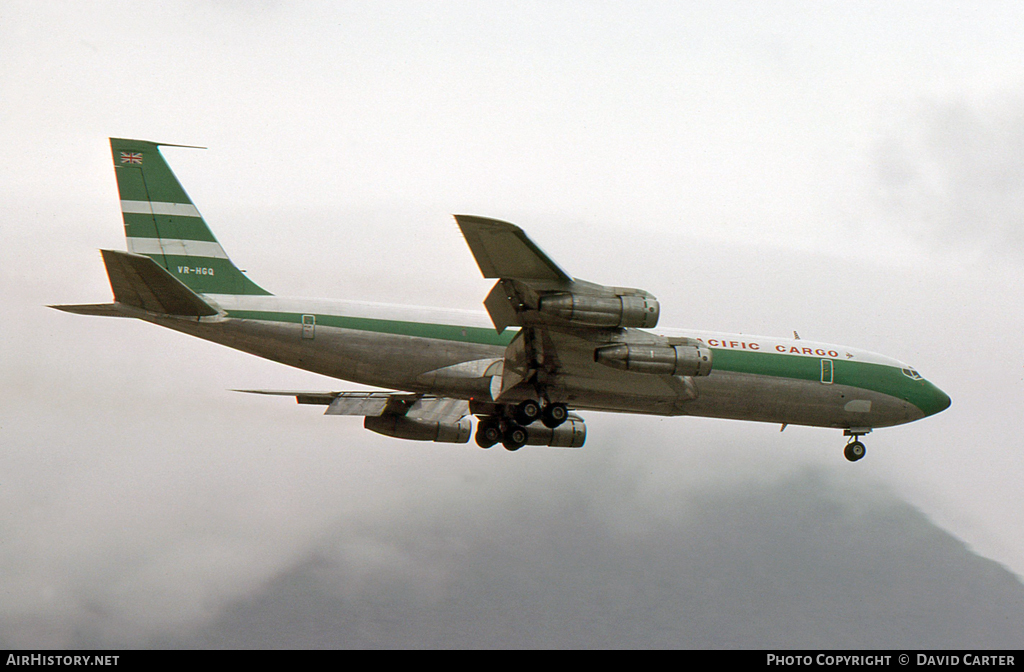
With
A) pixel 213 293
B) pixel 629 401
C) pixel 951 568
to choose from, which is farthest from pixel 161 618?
pixel 951 568

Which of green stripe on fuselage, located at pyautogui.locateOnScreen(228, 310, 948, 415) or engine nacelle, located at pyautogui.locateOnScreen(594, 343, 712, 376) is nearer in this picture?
engine nacelle, located at pyautogui.locateOnScreen(594, 343, 712, 376)

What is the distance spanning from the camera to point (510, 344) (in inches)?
940

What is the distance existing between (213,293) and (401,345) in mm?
4943

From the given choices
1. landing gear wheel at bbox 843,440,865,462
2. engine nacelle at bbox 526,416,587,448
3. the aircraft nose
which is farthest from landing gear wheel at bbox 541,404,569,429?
the aircraft nose

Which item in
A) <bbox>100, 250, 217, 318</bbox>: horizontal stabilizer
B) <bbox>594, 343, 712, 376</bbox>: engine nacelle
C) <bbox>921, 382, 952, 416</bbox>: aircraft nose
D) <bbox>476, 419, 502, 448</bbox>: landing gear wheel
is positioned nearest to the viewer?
<bbox>100, 250, 217, 318</bbox>: horizontal stabilizer

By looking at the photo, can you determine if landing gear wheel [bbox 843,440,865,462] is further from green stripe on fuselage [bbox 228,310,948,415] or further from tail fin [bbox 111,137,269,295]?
tail fin [bbox 111,137,269,295]

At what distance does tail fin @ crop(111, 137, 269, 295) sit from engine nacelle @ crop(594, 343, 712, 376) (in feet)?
29.6

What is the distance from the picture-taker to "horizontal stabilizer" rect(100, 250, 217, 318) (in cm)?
1980

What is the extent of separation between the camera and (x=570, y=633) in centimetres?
8938

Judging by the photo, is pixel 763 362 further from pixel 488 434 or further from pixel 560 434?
pixel 488 434

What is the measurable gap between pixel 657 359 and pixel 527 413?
154 inches

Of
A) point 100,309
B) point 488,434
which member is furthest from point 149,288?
point 488,434

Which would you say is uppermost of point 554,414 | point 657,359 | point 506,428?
point 657,359
